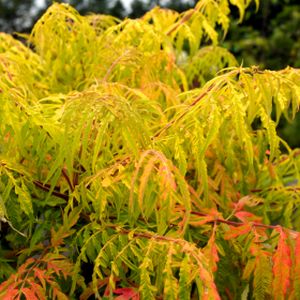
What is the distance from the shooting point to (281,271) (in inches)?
46.2

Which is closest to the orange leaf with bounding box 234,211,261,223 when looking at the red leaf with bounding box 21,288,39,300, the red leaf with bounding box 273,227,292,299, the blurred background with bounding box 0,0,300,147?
the red leaf with bounding box 273,227,292,299

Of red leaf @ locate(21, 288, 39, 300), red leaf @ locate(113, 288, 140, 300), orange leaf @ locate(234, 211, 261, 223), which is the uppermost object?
red leaf @ locate(21, 288, 39, 300)

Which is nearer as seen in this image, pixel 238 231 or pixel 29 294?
pixel 29 294

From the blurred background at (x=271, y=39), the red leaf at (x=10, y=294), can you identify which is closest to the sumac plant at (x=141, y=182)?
the red leaf at (x=10, y=294)

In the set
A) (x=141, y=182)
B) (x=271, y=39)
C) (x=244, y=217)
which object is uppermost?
(x=141, y=182)

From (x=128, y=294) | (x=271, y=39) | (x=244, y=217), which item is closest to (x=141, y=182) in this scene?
(x=128, y=294)

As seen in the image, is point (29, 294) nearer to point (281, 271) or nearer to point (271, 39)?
point (281, 271)

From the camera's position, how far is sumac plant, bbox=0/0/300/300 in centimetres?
112

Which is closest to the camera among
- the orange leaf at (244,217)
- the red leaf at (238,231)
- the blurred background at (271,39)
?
the red leaf at (238,231)

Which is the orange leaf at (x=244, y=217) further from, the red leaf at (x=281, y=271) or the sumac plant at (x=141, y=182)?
the red leaf at (x=281, y=271)

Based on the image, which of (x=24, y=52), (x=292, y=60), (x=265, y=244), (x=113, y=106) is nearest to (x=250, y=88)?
(x=113, y=106)

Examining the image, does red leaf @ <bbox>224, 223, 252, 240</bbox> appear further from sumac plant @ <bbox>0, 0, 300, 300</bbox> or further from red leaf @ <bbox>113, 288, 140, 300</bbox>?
red leaf @ <bbox>113, 288, 140, 300</bbox>

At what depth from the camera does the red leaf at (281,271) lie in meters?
1.17

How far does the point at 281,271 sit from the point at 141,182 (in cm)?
38
